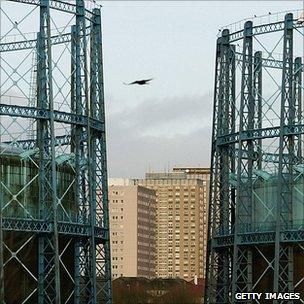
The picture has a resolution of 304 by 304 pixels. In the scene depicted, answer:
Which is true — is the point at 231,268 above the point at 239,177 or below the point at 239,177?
below

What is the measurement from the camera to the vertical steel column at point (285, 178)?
234 feet

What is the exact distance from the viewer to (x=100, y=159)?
246 ft

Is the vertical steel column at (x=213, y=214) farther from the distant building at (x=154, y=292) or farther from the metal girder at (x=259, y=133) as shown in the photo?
the distant building at (x=154, y=292)

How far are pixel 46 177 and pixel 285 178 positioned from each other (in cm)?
1504

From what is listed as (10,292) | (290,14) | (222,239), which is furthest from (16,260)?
(290,14)

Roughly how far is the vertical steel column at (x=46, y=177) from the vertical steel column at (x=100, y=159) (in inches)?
165

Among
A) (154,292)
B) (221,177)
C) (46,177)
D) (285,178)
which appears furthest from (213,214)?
(154,292)

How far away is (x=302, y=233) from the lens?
232 feet

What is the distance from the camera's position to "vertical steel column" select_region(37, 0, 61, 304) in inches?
2707

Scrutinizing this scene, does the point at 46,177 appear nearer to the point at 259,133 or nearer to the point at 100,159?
the point at 100,159

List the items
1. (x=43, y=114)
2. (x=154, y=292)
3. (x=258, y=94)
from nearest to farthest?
(x=43, y=114) → (x=258, y=94) → (x=154, y=292)

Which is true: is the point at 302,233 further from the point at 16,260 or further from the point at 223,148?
→ the point at 16,260

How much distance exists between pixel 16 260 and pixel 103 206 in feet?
25.6

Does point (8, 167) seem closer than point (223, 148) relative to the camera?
Yes
